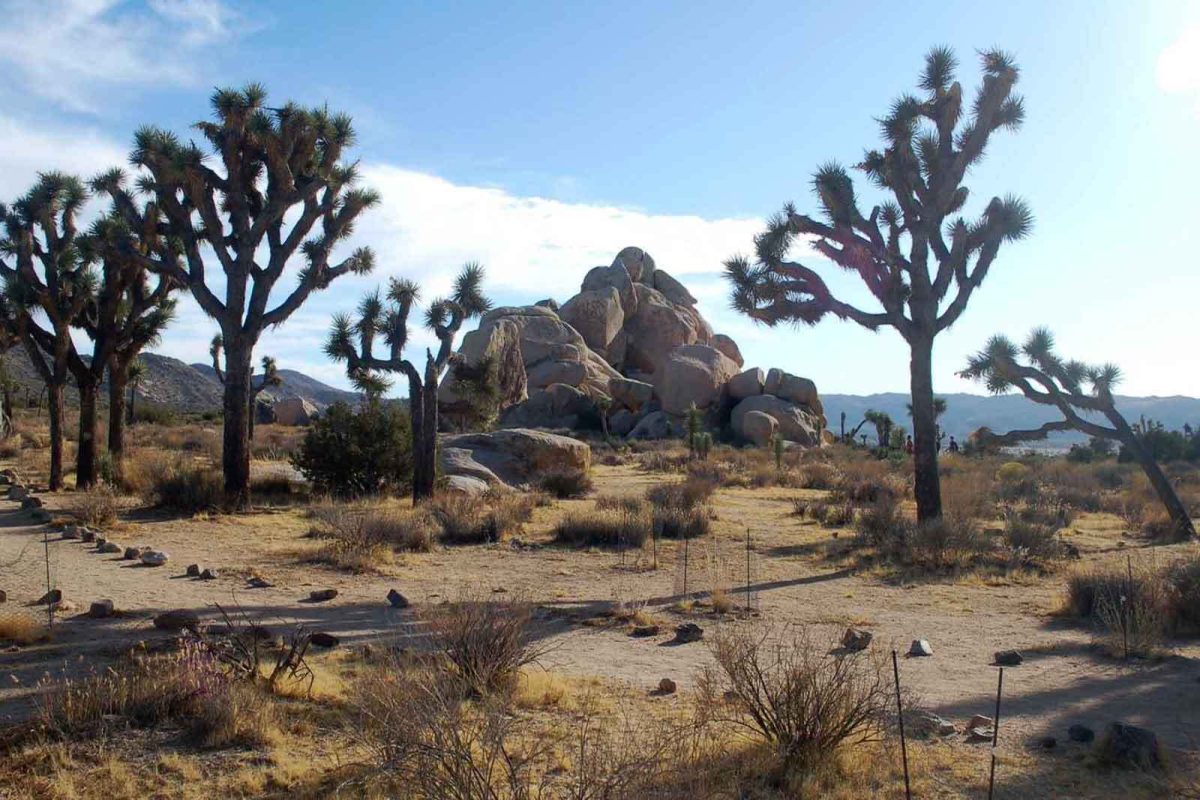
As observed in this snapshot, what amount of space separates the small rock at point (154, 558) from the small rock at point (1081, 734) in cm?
929

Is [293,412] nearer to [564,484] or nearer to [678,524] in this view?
[564,484]

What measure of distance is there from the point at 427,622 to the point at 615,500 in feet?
35.3

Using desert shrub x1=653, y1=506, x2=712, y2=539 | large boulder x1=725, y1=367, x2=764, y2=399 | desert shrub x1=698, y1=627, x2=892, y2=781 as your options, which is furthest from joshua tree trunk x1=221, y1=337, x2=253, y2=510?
large boulder x1=725, y1=367, x2=764, y2=399

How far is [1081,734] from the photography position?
5.43 metres

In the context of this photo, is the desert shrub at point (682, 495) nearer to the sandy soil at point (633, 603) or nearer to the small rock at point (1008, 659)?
the sandy soil at point (633, 603)

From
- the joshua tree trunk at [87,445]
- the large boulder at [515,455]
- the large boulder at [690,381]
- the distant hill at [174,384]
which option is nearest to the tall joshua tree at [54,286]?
the joshua tree trunk at [87,445]

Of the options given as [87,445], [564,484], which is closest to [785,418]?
[564,484]

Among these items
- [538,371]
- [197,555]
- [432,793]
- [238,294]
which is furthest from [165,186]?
[538,371]

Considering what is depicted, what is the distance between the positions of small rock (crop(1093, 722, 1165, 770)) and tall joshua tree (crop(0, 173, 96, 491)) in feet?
59.7

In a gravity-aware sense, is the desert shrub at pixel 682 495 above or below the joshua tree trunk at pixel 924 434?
below

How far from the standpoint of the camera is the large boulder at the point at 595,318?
53750 mm

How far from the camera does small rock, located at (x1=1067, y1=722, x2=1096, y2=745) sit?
540cm

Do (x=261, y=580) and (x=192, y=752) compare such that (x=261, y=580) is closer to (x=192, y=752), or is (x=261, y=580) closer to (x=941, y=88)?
(x=192, y=752)

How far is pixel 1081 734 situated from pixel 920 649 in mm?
2258
